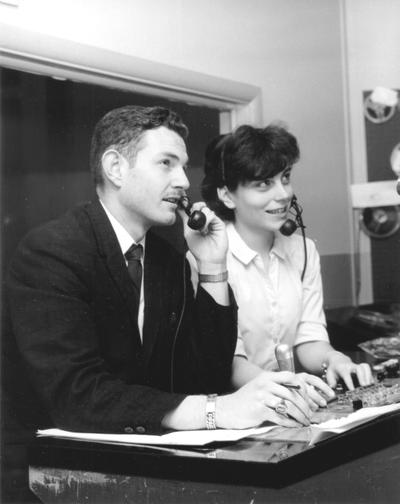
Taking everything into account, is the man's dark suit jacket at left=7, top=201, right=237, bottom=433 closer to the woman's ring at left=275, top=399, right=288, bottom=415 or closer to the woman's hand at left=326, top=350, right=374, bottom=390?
the woman's ring at left=275, top=399, right=288, bottom=415

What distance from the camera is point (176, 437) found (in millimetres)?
→ 1216

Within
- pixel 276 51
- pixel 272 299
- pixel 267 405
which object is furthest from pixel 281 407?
pixel 276 51

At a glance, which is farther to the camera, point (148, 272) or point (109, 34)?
point (109, 34)

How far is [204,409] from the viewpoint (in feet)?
4.29

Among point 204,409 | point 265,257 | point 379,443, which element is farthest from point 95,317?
point 265,257

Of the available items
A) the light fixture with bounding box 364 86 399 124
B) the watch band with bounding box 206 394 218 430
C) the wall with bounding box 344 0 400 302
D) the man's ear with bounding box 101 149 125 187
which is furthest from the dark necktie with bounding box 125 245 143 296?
the light fixture with bounding box 364 86 399 124

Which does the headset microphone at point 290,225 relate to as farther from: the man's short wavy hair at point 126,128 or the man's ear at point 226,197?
the man's short wavy hair at point 126,128

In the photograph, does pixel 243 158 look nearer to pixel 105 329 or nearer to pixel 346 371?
pixel 346 371

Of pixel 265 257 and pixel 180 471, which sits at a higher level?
pixel 265 257

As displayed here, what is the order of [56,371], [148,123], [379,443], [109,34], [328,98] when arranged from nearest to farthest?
[379,443], [56,371], [148,123], [109,34], [328,98]

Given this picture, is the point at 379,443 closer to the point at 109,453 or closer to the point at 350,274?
the point at 109,453

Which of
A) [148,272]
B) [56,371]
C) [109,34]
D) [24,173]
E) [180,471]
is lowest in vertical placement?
[180,471]

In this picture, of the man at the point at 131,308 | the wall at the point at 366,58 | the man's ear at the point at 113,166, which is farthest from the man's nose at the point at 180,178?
the wall at the point at 366,58

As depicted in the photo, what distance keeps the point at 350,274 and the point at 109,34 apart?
50.4 inches
